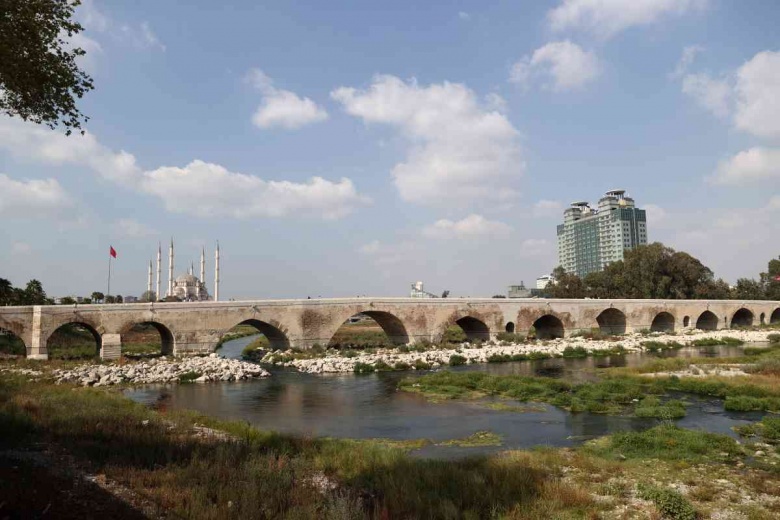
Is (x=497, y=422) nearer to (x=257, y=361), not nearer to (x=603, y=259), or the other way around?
(x=257, y=361)

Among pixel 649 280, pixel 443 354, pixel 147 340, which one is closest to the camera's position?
pixel 443 354

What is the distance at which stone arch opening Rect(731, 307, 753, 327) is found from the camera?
2566 inches

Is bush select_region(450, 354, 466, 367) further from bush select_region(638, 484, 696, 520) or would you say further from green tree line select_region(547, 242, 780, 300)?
green tree line select_region(547, 242, 780, 300)

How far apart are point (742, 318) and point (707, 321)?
10.2 m

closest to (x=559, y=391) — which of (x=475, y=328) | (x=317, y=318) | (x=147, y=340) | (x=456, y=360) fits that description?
(x=456, y=360)

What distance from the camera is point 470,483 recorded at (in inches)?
322

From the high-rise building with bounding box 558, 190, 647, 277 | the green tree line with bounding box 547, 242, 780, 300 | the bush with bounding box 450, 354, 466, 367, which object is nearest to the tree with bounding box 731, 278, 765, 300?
the green tree line with bounding box 547, 242, 780, 300

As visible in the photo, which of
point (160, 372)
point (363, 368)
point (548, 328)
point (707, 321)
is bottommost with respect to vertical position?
point (363, 368)

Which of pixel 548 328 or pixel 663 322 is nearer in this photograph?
pixel 548 328

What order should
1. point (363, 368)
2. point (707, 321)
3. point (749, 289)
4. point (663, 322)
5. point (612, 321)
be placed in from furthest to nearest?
point (749, 289) → point (707, 321) → point (663, 322) → point (612, 321) → point (363, 368)

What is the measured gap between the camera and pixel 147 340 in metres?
48.7

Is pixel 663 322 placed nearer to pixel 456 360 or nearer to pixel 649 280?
pixel 649 280

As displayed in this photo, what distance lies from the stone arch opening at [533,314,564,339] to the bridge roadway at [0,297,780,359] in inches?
3.7

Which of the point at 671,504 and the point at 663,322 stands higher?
the point at 663,322
